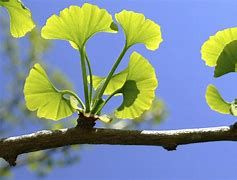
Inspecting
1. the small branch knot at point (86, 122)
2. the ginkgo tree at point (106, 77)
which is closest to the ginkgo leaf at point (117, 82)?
the ginkgo tree at point (106, 77)

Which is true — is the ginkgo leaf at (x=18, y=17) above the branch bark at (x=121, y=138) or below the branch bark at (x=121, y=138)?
above

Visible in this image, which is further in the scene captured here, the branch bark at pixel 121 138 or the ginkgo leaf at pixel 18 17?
the ginkgo leaf at pixel 18 17

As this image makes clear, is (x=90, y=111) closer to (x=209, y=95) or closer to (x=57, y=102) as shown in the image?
(x=57, y=102)

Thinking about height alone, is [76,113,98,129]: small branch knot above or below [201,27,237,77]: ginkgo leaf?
below

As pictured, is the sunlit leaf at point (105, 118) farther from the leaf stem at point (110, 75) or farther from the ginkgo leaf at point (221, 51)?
the ginkgo leaf at point (221, 51)

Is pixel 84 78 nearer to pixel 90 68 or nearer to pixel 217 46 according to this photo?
pixel 90 68

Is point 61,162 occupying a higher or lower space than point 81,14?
A: lower

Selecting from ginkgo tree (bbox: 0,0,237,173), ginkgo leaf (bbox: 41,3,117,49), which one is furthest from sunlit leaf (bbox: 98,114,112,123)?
ginkgo leaf (bbox: 41,3,117,49)

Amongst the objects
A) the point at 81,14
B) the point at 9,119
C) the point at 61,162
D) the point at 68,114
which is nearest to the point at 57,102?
the point at 68,114

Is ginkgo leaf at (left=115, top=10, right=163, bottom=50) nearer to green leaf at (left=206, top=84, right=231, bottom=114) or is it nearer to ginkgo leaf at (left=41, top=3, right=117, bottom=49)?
ginkgo leaf at (left=41, top=3, right=117, bottom=49)
